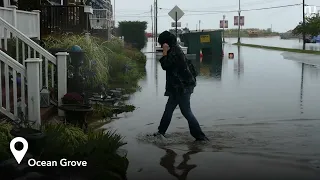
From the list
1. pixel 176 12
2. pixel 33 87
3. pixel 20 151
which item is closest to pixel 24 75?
pixel 33 87

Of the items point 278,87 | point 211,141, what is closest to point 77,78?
point 211,141

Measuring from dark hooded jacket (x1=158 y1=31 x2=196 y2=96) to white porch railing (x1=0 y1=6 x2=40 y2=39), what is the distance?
6239mm

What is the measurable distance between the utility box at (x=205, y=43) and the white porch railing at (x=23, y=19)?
18279 mm

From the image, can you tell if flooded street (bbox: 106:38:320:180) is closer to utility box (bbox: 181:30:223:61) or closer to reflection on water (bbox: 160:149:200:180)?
reflection on water (bbox: 160:149:200:180)

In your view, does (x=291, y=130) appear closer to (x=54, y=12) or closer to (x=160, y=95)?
(x=160, y=95)

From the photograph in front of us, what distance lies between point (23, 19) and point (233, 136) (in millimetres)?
8669

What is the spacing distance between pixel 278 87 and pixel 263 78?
9.92 feet

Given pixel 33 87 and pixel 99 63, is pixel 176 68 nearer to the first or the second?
pixel 33 87

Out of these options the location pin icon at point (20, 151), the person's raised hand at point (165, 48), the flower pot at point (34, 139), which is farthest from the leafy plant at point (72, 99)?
the location pin icon at point (20, 151)

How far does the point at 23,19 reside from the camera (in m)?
14.4

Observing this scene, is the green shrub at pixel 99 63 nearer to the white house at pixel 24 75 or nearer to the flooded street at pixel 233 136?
the flooded street at pixel 233 136

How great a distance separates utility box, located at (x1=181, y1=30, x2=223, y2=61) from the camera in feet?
112

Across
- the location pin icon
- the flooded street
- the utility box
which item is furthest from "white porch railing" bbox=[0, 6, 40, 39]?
the utility box

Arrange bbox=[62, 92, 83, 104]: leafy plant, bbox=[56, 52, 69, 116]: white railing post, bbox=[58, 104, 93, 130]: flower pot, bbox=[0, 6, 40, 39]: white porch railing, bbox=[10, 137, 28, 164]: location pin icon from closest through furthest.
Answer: bbox=[10, 137, 28, 164]: location pin icon → bbox=[58, 104, 93, 130]: flower pot → bbox=[62, 92, 83, 104]: leafy plant → bbox=[56, 52, 69, 116]: white railing post → bbox=[0, 6, 40, 39]: white porch railing
